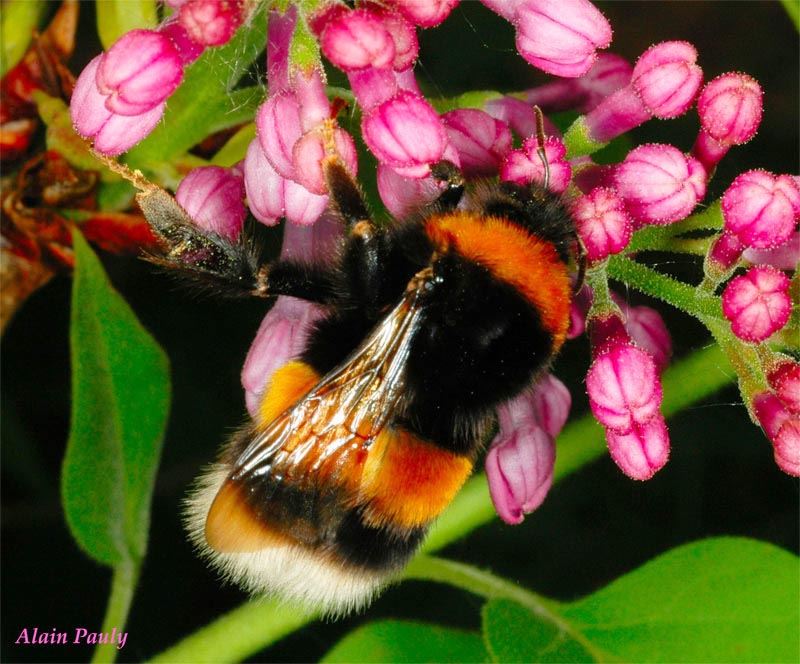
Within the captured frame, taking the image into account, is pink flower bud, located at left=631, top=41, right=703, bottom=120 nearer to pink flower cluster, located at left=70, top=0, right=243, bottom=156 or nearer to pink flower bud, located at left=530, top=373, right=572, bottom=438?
pink flower bud, located at left=530, top=373, right=572, bottom=438

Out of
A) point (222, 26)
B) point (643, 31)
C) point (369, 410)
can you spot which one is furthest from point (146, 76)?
point (643, 31)

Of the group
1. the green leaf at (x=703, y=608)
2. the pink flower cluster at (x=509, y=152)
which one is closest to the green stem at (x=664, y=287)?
the pink flower cluster at (x=509, y=152)

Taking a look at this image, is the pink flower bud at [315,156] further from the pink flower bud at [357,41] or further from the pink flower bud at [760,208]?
the pink flower bud at [760,208]

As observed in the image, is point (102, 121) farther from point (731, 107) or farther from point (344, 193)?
point (731, 107)

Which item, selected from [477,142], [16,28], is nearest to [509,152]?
[477,142]

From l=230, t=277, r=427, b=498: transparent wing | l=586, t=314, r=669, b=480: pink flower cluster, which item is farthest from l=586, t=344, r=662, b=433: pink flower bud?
l=230, t=277, r=427, b=498: transparent wing

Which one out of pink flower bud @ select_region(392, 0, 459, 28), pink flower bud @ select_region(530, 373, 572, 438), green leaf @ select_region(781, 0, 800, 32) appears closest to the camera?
pink flower bud @ select_region(392, 0, 459, 28)

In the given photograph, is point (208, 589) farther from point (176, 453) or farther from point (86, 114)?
point (86, 114)
